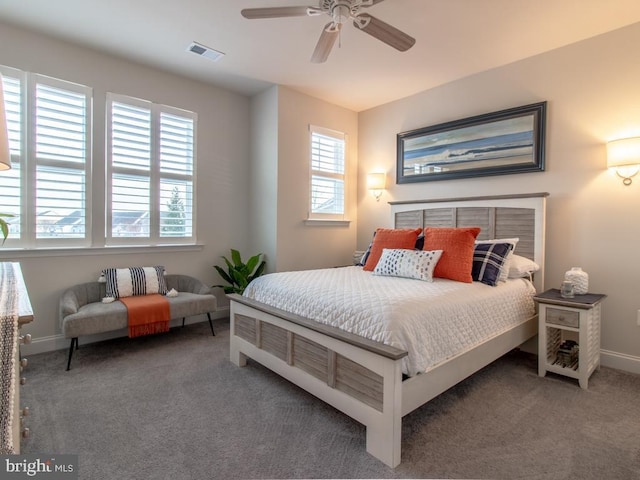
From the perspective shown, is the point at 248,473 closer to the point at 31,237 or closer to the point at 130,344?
the point at 130,344

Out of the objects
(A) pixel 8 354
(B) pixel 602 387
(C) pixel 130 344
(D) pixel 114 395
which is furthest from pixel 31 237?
(B) pixel 602 387

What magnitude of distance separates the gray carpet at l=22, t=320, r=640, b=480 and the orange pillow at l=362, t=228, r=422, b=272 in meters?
1.27

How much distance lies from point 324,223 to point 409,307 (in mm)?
2753

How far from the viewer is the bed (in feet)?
5.56

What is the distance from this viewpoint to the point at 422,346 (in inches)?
71.1

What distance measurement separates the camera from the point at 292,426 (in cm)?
197

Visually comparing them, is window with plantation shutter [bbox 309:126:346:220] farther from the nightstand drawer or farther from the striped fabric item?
the striped fabric item

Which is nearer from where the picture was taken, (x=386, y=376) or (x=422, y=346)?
(x=386, y=376)

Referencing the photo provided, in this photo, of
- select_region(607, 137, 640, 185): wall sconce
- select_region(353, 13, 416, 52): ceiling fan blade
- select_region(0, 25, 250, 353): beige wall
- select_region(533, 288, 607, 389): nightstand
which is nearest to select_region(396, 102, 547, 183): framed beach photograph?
select_region(607, 137, 640, 185): wall sconce

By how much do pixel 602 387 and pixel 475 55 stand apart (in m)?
3.00

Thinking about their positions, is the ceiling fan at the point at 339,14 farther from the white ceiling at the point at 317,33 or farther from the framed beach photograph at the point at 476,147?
the framed beach photograph at the point at 476,147

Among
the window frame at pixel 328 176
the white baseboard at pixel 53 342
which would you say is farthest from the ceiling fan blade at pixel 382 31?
the white baseboard at pixel 53 342

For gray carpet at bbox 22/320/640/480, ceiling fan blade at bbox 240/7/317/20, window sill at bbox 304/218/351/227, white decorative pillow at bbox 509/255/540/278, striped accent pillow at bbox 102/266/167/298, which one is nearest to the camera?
gray carpet at bbox 22/320/640/480

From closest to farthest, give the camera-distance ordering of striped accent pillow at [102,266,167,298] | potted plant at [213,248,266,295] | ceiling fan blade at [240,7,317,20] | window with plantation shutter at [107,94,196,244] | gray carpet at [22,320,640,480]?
gray carpet at [22,320,640,480] < ceiling fan blade at [240,7,317,20] < striped accent pillow at [102,266,167,298] < window with plantation shutter at [107,94,196,244] < potted plant at [213,248,266,295]
